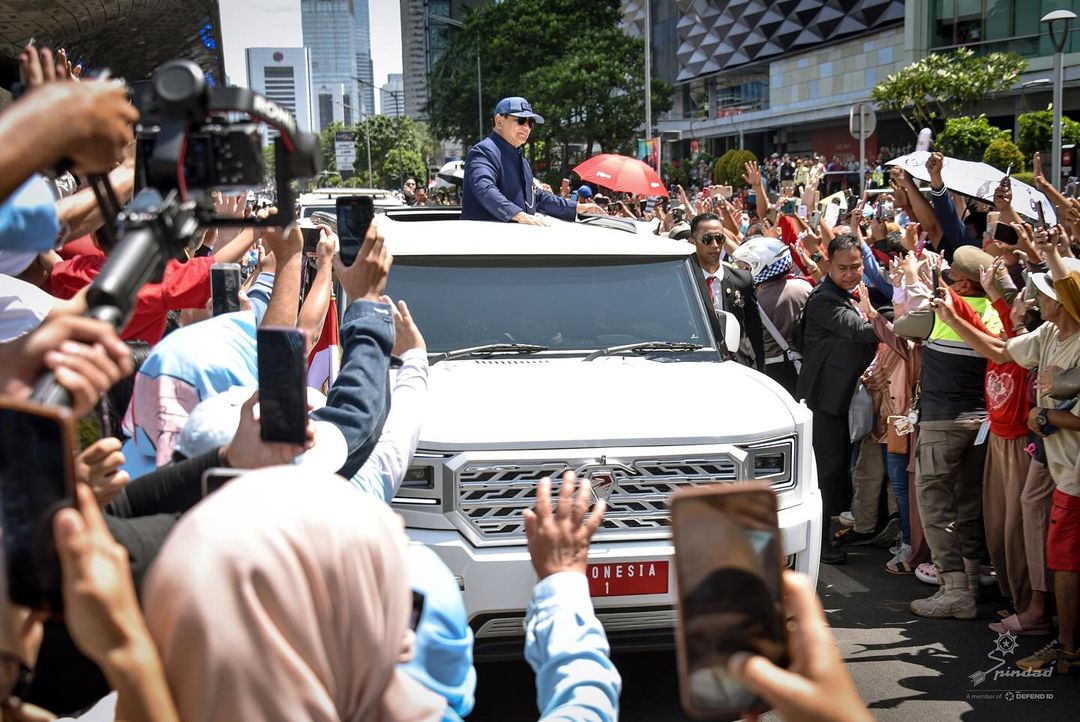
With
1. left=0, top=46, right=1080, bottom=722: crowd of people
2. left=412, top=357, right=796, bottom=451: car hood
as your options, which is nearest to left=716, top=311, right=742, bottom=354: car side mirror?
left=0, top=46, right=1080, bottom=722: crowd of people

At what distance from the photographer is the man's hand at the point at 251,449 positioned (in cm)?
215

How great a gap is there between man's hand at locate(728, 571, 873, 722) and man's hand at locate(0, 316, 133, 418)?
0.86 m

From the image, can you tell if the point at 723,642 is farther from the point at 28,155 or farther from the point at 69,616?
the point at 28,155

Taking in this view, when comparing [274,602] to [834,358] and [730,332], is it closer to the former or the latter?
[730,332]

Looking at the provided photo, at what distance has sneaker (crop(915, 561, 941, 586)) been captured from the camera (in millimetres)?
6773

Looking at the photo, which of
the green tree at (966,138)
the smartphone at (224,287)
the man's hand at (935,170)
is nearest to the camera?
the smartphone at (224,287)

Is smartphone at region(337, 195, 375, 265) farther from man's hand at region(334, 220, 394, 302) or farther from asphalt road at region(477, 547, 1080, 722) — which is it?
asphalt road at region(477, 547, 1080, 722)

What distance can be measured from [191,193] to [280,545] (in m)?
0.59

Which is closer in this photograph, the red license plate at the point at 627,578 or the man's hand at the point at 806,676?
the man's hand at the point at 806,676

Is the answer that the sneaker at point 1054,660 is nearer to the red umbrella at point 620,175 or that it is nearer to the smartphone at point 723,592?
the smartphone at point 723,592

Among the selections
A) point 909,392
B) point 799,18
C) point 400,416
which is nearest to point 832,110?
point 799,18

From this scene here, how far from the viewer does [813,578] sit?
5.05 metres

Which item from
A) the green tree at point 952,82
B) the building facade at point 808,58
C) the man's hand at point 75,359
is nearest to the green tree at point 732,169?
the green tree at point 952,82

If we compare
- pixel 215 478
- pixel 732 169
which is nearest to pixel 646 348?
pixel 215 478
